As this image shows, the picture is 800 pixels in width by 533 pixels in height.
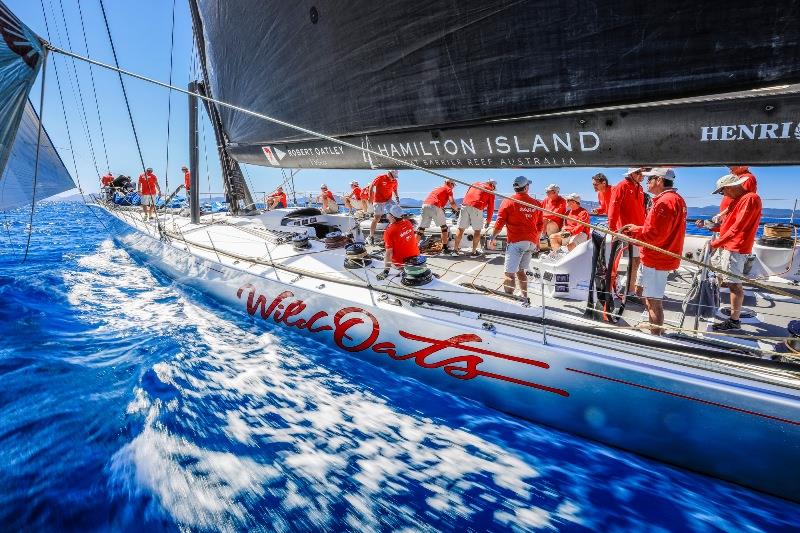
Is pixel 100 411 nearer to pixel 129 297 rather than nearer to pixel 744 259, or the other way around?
pixel 129 297

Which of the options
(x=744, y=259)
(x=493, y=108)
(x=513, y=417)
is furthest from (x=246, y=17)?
(x=744, y=259)

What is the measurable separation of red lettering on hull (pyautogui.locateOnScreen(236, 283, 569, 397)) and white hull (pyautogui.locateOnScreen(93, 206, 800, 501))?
1cm

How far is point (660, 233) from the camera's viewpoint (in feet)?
9.12

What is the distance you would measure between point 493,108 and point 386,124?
3.12 feet

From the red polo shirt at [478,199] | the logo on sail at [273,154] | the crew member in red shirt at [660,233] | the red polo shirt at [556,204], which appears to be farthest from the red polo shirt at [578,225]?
the logo on sail at [273,154]

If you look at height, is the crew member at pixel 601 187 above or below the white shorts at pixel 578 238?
above

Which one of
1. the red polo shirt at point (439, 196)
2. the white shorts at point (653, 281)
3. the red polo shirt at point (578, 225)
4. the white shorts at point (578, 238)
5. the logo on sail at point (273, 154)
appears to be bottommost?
the white shorts at point (653, 281)

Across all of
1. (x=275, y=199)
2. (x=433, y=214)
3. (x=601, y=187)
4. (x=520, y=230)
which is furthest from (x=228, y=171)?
(x=601, y=187)

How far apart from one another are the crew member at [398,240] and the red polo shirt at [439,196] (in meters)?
2.35

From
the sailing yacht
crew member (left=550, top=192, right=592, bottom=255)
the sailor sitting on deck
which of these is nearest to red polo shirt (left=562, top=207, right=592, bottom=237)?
crew member (left=550, top=192, right=592, bottom=255)

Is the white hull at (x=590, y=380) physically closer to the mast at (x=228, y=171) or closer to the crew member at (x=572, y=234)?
the crew member at (x=572, y=234)

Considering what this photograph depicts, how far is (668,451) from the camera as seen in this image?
2301mm

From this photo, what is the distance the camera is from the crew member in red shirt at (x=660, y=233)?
2.75 m

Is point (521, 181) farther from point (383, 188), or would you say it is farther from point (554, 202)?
point (383, 188)
